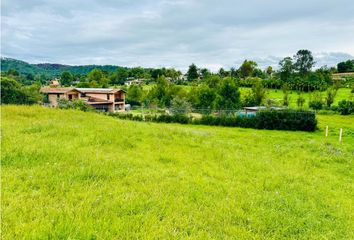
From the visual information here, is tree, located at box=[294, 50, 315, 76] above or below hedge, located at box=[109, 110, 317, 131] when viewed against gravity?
above

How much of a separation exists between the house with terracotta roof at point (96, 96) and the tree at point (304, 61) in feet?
144

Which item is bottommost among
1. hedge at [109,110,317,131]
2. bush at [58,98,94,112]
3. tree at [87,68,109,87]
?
hedge at [109,110,317,131]

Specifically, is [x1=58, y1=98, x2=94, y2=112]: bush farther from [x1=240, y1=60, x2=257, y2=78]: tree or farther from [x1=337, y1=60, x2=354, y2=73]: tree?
[x1=337, y1=60, x2=354, y2=73]: tree

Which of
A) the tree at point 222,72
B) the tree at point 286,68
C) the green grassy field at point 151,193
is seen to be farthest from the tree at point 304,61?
the green grassy field at point 151,193

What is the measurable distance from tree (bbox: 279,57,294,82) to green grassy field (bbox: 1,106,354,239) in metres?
65.2

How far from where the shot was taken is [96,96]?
191ft

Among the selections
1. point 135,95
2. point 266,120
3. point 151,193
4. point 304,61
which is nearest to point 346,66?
point 304,61

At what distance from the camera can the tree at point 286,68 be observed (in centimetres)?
6888

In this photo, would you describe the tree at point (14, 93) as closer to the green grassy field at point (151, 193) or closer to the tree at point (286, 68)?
the green grassy field at point (151, 193)

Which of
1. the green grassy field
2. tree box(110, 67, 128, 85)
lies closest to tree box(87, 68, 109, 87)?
tree box(110, 67, 128, 85)

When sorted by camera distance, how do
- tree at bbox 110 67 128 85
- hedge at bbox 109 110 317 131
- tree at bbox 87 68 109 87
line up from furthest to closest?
tree at bbox 110 67 128 85, tree at bbox 87 68 109 87, hedge at bbox 109 110 317 131

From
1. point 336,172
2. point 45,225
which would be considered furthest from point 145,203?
point 336,172

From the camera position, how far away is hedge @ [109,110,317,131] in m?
29.9

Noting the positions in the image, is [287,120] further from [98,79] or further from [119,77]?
[119,77]
